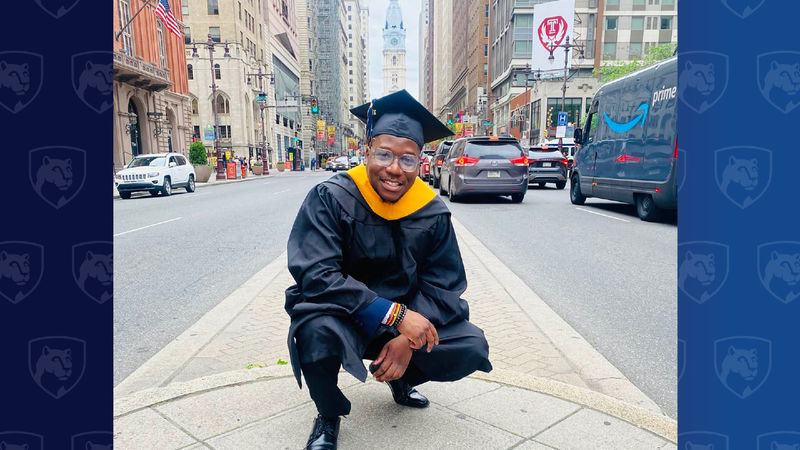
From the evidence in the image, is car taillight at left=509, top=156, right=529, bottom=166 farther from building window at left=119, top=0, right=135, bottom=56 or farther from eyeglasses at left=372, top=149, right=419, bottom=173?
building window at left=119, top=0, right=135, bottom=56

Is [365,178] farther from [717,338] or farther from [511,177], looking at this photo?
[511,177]

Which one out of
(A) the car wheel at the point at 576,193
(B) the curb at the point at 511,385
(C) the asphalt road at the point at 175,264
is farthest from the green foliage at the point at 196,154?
(B) the curb at the point at 511,385

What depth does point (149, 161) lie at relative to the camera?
18.8m

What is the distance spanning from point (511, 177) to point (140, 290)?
968 centimetres

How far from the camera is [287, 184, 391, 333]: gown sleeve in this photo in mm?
2006

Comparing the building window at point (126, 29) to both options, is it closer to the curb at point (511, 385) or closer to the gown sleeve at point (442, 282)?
the curb at point (511, 385)

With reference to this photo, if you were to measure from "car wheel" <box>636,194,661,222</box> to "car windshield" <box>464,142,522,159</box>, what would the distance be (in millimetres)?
3467

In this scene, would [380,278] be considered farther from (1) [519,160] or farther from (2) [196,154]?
A: (2) [196,154]

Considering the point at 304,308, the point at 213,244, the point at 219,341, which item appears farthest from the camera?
the point at 213,244

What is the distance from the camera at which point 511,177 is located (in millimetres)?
12766

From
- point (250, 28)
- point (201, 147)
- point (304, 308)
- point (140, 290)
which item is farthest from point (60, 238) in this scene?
point (250, 28)

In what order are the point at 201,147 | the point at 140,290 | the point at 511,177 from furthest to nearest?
the point at 201,147, the point at 511,177, the point at 140,290

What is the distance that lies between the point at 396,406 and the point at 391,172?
1254 mm

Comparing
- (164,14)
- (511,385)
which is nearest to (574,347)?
(511,385)
